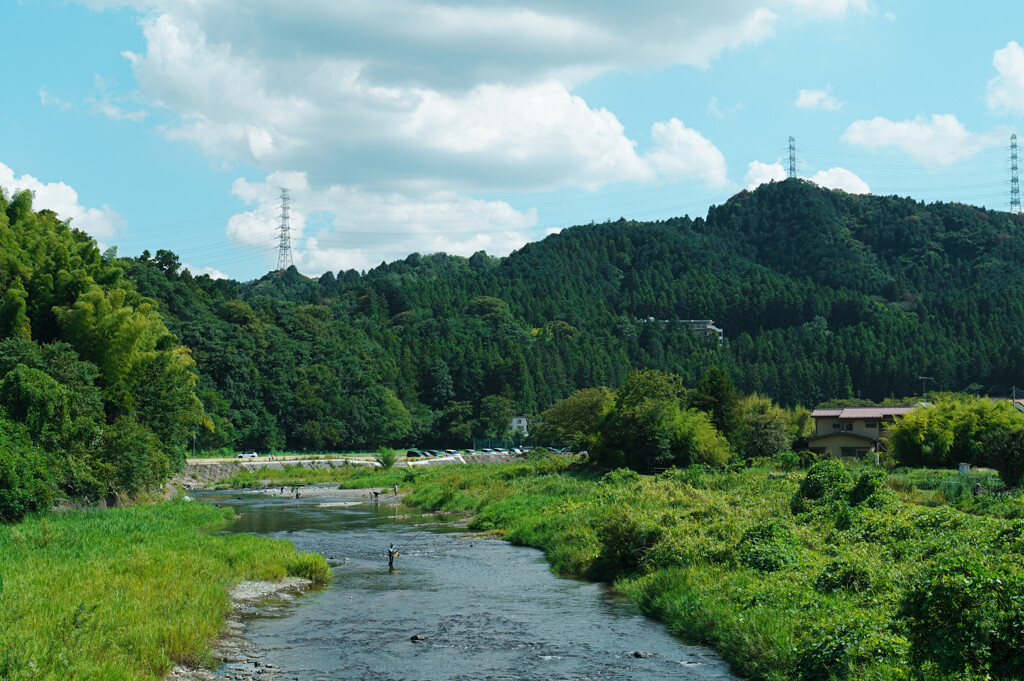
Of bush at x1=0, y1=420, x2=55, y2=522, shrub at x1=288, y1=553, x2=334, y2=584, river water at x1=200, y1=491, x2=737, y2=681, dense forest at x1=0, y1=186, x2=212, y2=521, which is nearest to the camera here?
river water at x1=200, y1=491, x2=737, y2=681

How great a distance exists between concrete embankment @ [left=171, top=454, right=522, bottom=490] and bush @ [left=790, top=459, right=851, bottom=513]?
45.8 meters

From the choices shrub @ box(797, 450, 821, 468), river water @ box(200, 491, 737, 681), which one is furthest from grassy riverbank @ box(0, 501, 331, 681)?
shrub @ box(797, 450, 821, 468)

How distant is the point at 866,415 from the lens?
7600cm

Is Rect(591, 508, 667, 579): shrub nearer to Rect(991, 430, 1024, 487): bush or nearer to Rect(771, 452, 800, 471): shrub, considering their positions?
Rect(991, 430, 1024, 487): bush

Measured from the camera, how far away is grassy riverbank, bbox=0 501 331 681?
13656 mm

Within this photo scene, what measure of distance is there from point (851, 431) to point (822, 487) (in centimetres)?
4620

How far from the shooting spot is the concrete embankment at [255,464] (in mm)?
72500

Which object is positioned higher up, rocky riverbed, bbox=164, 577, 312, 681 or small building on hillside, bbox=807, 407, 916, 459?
small building on hillside, bbox=807, 407, 916, 459

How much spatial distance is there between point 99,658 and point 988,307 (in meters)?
177

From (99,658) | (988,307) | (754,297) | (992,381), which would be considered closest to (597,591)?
(99,658)

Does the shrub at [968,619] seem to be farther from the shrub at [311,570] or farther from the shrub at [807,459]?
the shrub at [807,459]

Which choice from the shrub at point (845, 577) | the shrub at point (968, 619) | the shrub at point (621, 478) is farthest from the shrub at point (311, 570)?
the shrub at point (621, 478)

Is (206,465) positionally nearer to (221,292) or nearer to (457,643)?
(221,292)

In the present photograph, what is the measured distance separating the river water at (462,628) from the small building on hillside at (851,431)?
47719 mm
